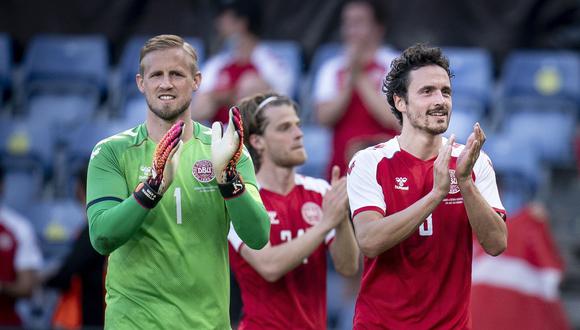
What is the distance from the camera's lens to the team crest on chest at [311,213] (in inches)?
240

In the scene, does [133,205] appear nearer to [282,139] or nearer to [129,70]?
[282,139]

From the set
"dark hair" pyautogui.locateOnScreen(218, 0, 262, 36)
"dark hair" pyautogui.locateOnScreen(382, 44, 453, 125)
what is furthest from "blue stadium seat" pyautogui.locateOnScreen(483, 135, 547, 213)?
"dark hair" pyautogui.locateOnScreen(382, 44, 453, 125)

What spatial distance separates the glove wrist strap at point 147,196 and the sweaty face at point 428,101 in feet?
4.11

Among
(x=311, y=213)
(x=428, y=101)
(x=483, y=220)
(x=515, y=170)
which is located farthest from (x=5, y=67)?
(x=483, y=220)

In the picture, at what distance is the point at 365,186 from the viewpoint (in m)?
5.11

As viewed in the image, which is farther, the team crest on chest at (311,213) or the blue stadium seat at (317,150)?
the blue stadium seat at (317,150)

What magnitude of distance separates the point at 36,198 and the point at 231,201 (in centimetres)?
690

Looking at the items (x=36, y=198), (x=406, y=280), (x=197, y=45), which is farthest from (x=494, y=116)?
(x=406, y=280)

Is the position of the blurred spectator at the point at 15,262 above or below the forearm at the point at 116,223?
below

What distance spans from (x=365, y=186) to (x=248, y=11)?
399cm


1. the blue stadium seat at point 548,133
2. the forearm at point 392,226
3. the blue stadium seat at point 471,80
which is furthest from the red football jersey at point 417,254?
the blue stadium seat at point 471,80

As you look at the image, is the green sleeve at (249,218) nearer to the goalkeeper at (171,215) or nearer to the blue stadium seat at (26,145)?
the goalkeeper at (171,215)

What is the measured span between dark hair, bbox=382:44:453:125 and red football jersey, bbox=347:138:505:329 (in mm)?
310

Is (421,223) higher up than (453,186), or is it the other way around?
(453,186)
